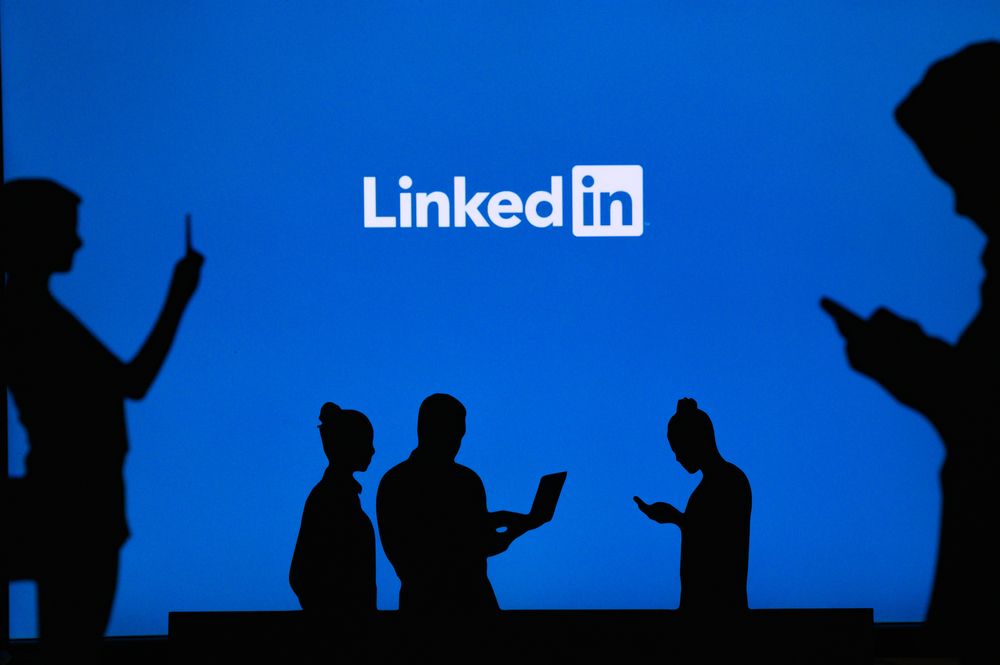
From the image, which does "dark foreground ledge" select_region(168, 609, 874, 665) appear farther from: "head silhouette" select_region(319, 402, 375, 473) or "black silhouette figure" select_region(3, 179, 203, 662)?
"black silhouette figure" select_region(3, 179, 203, 662)

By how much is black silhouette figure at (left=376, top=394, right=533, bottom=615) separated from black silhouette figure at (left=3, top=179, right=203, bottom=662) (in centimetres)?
101

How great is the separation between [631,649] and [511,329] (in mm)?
1421

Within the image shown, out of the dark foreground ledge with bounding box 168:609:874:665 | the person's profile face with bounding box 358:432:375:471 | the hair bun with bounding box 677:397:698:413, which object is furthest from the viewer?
the hair bun with bounding box 677:397:698:413

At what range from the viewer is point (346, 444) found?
2.74 metres

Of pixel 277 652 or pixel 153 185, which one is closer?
pixel 277 652

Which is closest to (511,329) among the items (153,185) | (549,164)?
(549,164)

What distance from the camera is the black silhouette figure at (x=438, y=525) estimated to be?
9.05ft

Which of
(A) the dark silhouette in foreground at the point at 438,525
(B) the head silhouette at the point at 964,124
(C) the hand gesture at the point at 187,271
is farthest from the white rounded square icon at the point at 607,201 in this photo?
(C) the hand gesture at the point at 187,271

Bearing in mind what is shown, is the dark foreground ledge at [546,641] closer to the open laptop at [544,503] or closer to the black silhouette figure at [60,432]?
the open laptop at [544,503]

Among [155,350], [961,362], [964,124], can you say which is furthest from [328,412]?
[964,124]

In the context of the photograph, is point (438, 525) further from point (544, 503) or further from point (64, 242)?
point (64, 242)

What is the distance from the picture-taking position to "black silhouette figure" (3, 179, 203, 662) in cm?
298

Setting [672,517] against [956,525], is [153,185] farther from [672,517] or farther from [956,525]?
[956,525]

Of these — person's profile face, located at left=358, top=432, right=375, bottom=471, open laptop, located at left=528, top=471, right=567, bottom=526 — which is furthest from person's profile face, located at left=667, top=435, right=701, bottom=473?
person's profile face, located at left=358, top=432, right=375, bottom=471
